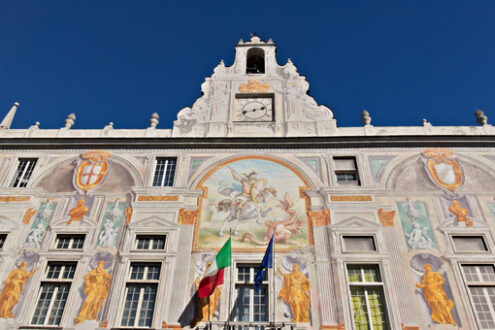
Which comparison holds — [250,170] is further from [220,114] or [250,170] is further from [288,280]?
[288,280]

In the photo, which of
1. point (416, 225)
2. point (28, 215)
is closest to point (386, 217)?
point (416, 225)

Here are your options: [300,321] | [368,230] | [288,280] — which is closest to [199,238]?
[288,280]

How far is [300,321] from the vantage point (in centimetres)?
1450

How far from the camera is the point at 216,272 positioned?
573 inches

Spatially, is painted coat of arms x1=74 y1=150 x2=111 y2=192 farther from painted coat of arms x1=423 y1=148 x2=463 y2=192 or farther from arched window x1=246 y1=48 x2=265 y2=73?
painted coat of arms x1=423 y1=148 x2=463 y2=192

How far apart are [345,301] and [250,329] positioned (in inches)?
130

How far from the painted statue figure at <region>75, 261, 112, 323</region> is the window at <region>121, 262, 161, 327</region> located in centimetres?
76

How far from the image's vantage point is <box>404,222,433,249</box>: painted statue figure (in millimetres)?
16172

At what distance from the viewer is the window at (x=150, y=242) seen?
1664cm

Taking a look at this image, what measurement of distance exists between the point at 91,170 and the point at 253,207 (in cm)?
721

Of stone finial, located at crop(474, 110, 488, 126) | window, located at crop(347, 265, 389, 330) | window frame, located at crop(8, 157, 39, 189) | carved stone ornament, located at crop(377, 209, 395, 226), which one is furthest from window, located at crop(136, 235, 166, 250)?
stone finial, located at crop(474, 110, 488, 126)

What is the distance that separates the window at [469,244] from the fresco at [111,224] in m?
12.3

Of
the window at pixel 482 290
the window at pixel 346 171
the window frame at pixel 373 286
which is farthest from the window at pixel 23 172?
the window at pixel 482 290

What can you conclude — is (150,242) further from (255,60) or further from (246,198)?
(255,60)
